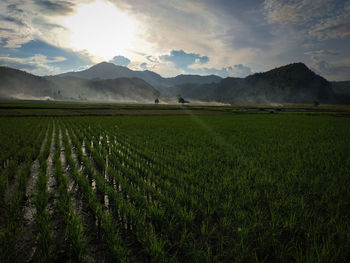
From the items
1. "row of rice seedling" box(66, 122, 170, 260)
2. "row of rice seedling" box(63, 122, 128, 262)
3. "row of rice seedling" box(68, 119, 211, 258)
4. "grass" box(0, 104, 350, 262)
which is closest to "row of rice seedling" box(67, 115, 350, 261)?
"grass" box(0, 104, 350, 262)

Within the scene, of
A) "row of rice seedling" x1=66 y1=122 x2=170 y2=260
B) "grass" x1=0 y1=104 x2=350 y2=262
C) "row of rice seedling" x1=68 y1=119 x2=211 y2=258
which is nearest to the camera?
"row of rice seedling" x1=66 y1=122 x2=170 y2=260

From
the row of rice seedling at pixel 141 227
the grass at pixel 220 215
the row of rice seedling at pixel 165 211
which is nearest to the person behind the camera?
the row of rice seedling at pixel 141 227

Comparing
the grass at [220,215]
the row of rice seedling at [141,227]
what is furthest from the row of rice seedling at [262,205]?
→ the row of rice seedling at [141,227]

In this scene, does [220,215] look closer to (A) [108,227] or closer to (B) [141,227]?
(B) [141,227]

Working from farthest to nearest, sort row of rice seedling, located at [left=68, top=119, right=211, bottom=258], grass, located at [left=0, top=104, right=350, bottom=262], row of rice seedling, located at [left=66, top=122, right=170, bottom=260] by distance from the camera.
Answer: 1. row of rice seedling, located at [left=68, top=119, right=211, bottom=258]
2. grass, located at [left=0, top=104, right=350, bottom=262]
3. row of rice seedling, located at [left=66, top=122, right=170, bottom=260]

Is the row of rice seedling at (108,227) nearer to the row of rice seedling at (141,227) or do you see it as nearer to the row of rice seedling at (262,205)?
the row of rice seedling at (141,227)

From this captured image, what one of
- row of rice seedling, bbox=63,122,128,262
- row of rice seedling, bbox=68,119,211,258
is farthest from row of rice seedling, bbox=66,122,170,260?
row of rice seedling, bbox=63,122,128,262

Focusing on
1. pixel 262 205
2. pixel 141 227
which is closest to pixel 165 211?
pixel 141 227

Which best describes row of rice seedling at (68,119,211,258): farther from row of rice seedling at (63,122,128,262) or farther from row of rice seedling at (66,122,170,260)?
row of rice seedling at (63,122,128,262)

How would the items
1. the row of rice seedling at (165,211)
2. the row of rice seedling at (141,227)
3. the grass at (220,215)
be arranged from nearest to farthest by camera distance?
the row of rice seedling at (141,227), the grass at (220,215), the row of rice seedling at (165,211)

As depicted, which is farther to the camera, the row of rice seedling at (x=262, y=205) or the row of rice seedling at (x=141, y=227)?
the row of rice seedling at (x=262, y=205)

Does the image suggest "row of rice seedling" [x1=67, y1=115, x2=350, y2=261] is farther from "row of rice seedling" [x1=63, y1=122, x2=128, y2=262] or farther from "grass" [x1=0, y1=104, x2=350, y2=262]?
"row of rice seedling" [x1=63, y1=122, x2=128, y2=262]

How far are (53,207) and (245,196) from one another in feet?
17.5

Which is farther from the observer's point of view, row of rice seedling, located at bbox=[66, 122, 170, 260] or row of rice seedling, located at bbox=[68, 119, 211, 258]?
row of rice seedling, located at bbox=[68, 119, 211, 258]
